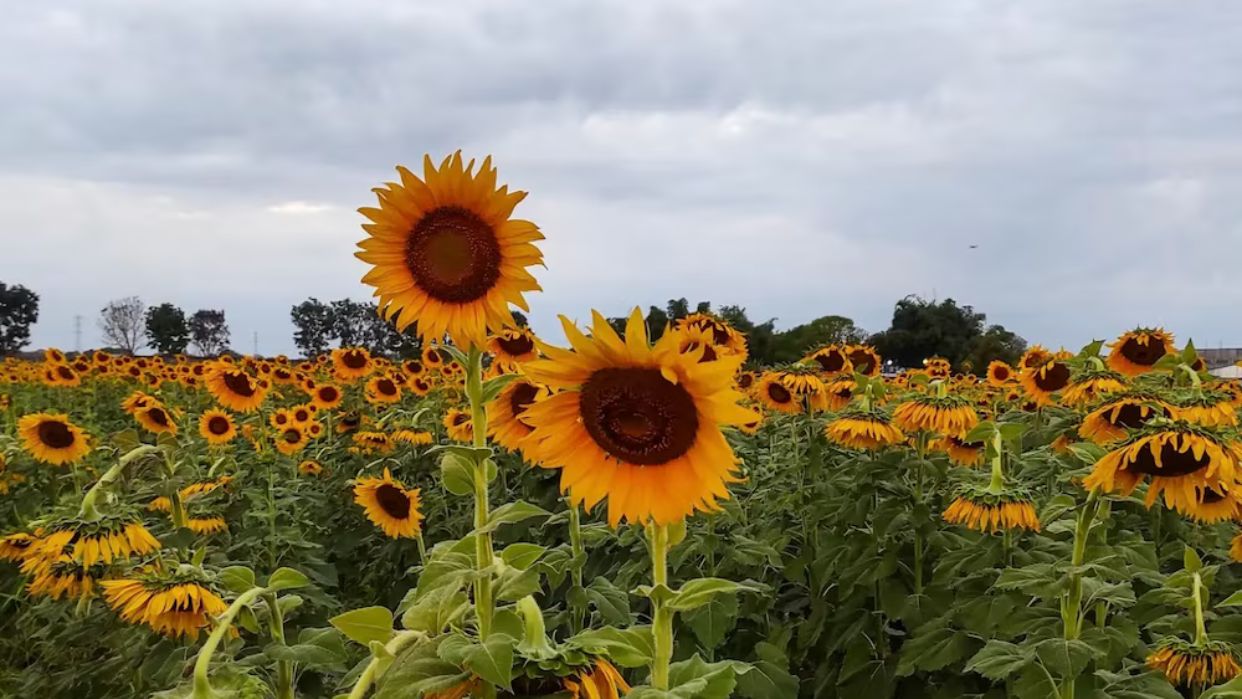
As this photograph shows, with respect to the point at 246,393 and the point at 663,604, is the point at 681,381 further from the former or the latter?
the point at 246,393

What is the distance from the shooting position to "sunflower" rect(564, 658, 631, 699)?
4.07ft

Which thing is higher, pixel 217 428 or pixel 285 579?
pixel 217 428

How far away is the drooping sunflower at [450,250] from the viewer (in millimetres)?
1847

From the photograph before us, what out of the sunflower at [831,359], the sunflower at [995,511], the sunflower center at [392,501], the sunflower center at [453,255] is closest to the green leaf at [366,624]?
the sunflower center at [453,255]

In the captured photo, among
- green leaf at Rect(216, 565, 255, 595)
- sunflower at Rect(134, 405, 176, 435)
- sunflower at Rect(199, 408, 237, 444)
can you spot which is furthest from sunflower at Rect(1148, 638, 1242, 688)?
sunflower at Rect(199, 408, 237, 444)

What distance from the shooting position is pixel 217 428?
7402 mm

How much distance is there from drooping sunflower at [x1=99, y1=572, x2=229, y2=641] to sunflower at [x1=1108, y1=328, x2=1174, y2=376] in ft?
16.5

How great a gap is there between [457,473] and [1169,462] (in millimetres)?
2235

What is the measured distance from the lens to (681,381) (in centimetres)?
144

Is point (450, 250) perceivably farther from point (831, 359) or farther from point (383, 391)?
point (383, 391)

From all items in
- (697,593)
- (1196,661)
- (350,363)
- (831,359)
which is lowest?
(1196,661)

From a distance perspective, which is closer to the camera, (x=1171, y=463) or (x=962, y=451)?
(x=1171, y=463)

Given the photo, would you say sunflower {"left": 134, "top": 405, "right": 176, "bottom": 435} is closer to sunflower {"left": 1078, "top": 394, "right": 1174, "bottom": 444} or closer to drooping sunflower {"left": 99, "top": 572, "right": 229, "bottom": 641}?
drooping sunflower {"left": 99, "top": 572, "right": 229, "bottom": 641}

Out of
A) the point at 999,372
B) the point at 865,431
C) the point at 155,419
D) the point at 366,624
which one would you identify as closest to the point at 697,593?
the point at 366,624
